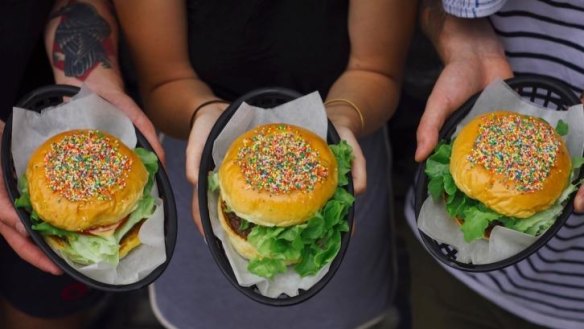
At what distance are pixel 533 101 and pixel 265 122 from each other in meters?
0.78

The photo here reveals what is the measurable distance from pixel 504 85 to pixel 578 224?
453mm

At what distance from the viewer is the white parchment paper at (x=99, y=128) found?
2.07 meters

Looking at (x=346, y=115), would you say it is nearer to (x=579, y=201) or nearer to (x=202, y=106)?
(x=202, y=106)

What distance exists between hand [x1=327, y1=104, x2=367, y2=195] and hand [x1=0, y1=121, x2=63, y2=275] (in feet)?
2.75

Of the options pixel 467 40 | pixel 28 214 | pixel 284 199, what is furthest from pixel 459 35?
pixel 28 214

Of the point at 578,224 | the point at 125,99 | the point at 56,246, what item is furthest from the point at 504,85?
the point at 56,246

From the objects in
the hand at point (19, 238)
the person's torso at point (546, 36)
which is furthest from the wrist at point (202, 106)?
the person's torso at point (546, 36)

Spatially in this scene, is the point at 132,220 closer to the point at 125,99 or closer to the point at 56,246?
the point at 56,246

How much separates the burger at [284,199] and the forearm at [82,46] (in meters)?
0.55

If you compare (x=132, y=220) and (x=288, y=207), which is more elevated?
(x=288, y=207)

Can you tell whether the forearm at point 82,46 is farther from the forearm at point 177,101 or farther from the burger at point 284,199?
the burger at point 284,199

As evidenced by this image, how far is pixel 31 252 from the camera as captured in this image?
2086mm

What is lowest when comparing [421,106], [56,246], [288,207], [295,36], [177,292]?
[177,292]

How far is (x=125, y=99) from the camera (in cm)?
230
